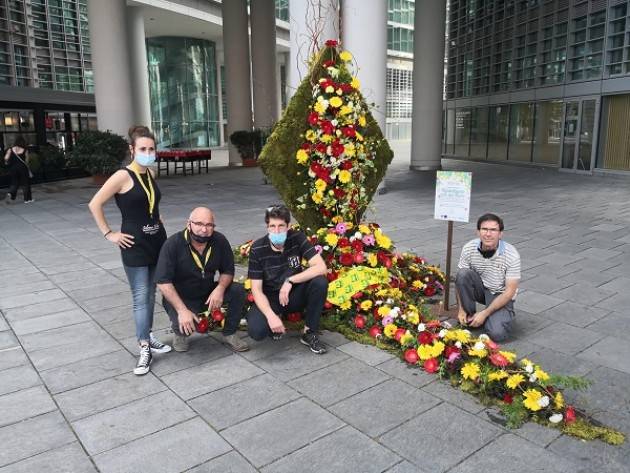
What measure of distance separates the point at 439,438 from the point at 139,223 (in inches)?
98.9

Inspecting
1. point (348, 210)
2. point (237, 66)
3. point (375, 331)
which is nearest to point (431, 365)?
point (375, 331)

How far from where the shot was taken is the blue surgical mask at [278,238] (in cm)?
404

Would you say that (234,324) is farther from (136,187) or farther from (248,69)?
(248,69)

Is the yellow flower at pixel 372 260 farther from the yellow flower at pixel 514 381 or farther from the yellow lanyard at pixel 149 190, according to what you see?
the yellow lanyard at pixel 149 190

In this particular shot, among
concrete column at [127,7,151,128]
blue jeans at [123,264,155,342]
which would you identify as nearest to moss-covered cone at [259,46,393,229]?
blue jeans at [123,264,155,342]

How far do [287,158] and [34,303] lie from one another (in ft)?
10.0

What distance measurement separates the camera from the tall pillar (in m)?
18.2

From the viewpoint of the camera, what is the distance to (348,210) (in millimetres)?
5461

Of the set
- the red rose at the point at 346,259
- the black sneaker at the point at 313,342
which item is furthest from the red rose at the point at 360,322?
the red rose at the point at 346,259

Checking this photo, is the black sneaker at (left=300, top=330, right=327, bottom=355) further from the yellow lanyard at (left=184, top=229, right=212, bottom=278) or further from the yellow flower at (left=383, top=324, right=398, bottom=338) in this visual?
the yellow lanyard at (left=184, top=229, right=212, bottom=278)

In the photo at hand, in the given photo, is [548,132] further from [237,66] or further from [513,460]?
[513,460]

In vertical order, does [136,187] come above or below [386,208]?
above

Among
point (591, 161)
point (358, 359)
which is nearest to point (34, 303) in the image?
point (358, 359)

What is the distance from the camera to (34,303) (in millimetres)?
5465
